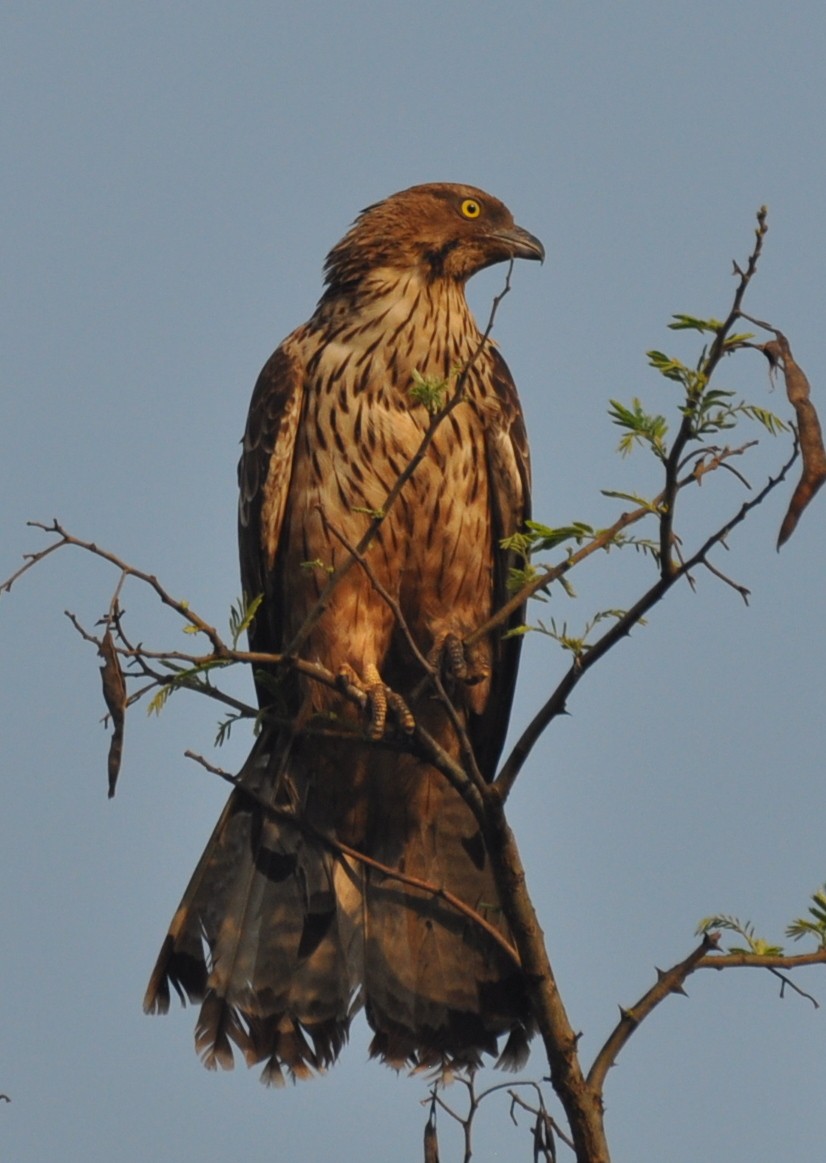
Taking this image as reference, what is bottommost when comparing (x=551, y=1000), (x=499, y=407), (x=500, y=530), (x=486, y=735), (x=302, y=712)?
(x=551, y=1000)

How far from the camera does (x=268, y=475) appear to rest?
21.9ft

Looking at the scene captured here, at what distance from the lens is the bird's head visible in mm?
7270

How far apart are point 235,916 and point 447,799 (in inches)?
39.4

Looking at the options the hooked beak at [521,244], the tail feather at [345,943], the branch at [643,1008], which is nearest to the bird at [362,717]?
the tail feather at [345,943]

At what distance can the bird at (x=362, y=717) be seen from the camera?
6.43 metres

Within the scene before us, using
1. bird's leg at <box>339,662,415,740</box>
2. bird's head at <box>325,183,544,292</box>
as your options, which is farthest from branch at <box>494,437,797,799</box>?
bird's head at <box>325,183,544,292</box>

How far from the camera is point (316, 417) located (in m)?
6.65

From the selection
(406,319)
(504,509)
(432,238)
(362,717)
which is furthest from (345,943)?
(432,238)

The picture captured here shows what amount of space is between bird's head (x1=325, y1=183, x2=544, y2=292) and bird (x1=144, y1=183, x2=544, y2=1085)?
0.19m

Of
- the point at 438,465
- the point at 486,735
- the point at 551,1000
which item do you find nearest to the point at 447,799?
the point at 486,735

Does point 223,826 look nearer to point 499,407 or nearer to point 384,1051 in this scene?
point 384,1051

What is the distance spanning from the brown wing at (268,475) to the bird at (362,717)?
0.03 feet

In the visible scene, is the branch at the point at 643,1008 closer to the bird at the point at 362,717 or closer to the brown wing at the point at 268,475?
the bird at the point at 362,717

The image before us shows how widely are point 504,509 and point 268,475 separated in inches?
38.2
